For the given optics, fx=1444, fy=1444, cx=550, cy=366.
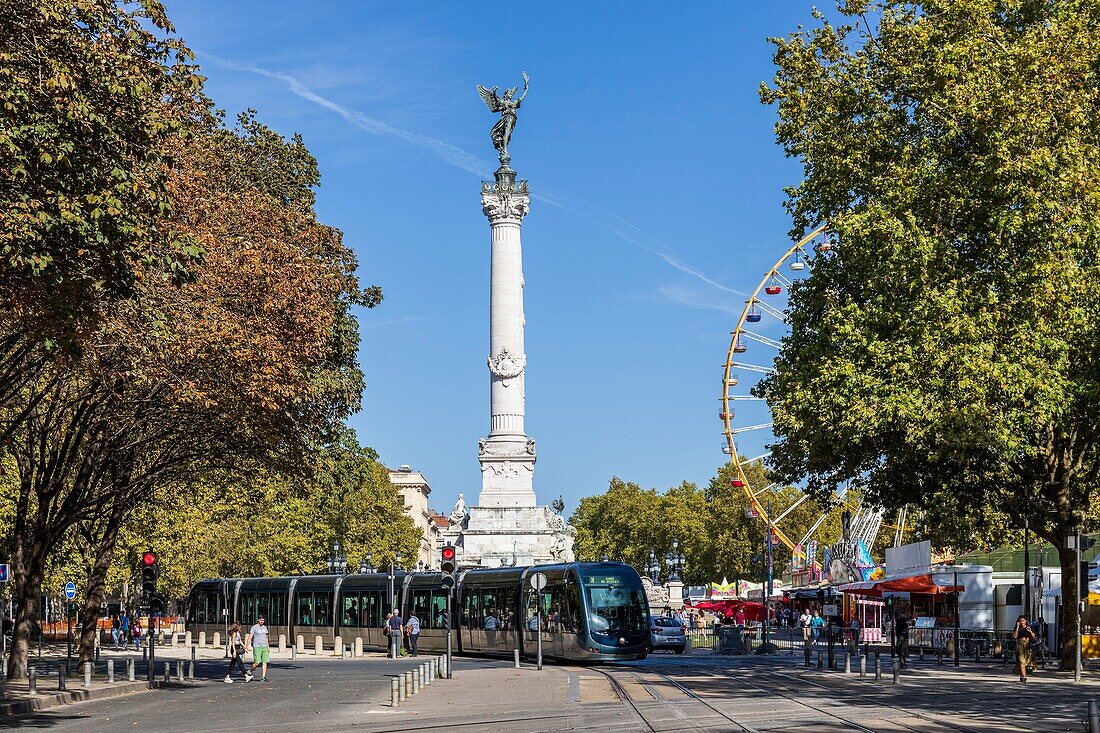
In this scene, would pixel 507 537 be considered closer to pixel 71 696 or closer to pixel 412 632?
pixel 412 632

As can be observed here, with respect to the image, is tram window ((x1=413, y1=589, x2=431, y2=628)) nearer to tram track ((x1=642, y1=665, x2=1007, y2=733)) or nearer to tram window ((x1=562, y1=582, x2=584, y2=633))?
tram window ((x1=562, y1=582, x2=584, y2=633))

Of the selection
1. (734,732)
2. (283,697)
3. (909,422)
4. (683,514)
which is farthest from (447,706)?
(683,514)

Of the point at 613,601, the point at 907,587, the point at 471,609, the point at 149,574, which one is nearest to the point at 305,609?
the point at 471,609

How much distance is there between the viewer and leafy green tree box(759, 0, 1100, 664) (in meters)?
28.8

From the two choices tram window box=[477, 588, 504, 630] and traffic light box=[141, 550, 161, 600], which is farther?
tram window box=[477, 588, 504, 630]

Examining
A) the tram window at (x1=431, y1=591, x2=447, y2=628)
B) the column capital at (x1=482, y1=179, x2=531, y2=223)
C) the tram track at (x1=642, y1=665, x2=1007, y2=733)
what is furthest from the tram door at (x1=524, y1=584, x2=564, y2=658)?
the column capital at (x1=482, y1=179, x2=531, y2=223)

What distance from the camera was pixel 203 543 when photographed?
7106cm

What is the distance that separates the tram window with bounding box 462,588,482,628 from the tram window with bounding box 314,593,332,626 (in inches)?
359

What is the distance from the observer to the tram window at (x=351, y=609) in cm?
5338

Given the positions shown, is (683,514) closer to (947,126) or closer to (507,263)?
(507,263)

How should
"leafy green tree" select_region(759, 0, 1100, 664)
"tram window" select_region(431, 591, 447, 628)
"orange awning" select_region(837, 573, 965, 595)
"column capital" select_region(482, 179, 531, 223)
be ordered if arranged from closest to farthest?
"leafy green tree" select_region(759, 0, 1100, 664), "orange awning" select_region(837, 573, 965, 595), "tram window" select_region(431, 591, 447, 628), "column capital" select_region(482, 179, 531, 223)

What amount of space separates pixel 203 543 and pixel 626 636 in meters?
36.1

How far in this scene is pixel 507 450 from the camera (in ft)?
289

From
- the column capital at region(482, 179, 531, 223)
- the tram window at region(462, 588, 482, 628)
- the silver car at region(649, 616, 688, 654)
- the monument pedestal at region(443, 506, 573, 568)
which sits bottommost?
the silver car at region(649, 616, 688, 654)
